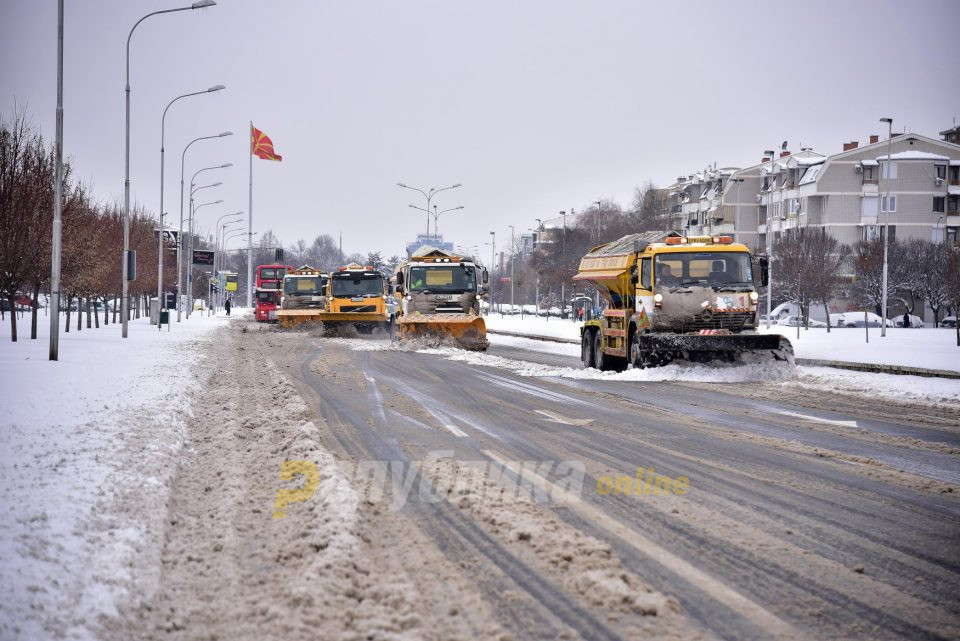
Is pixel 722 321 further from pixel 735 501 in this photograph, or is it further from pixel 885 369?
pixel 735 501

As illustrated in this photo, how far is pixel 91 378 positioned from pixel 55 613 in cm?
1198

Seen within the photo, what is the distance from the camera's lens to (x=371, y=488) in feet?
23.5

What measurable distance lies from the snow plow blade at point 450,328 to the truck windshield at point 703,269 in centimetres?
945

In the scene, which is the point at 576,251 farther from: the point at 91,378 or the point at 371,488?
the point at 371,488

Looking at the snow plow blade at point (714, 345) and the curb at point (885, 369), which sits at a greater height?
the snow plow blade at point (714, 345)

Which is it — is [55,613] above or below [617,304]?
below

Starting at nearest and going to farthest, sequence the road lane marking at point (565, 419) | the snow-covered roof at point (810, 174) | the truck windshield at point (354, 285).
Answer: the road lane marking at point (565, 419) < the truck windshield at point (354, 285) < the snow-covered roof at point (810, 174)

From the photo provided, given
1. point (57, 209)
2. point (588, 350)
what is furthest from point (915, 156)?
point (57, 209)

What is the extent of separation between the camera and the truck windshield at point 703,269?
19.4 metres

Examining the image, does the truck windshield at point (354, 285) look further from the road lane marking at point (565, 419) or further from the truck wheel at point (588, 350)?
the road lane marking at point (565, 419)

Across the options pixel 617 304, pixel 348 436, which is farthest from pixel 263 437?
pixel 617 304

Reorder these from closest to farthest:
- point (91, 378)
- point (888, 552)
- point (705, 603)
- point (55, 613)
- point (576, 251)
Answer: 1. point (55, 613)
2. point (705, 603)
3. point (888, 552)
4. point (91, 378)
5. point (576, 251)

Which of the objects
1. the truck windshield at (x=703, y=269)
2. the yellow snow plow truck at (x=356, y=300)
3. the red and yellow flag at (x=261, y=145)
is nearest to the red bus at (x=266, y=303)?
the red and yellow flag at (x=261, y=145)

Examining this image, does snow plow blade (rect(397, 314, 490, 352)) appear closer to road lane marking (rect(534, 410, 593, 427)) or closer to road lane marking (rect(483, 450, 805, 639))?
A: road lane marking (rect(534, 410, 593, 427))
